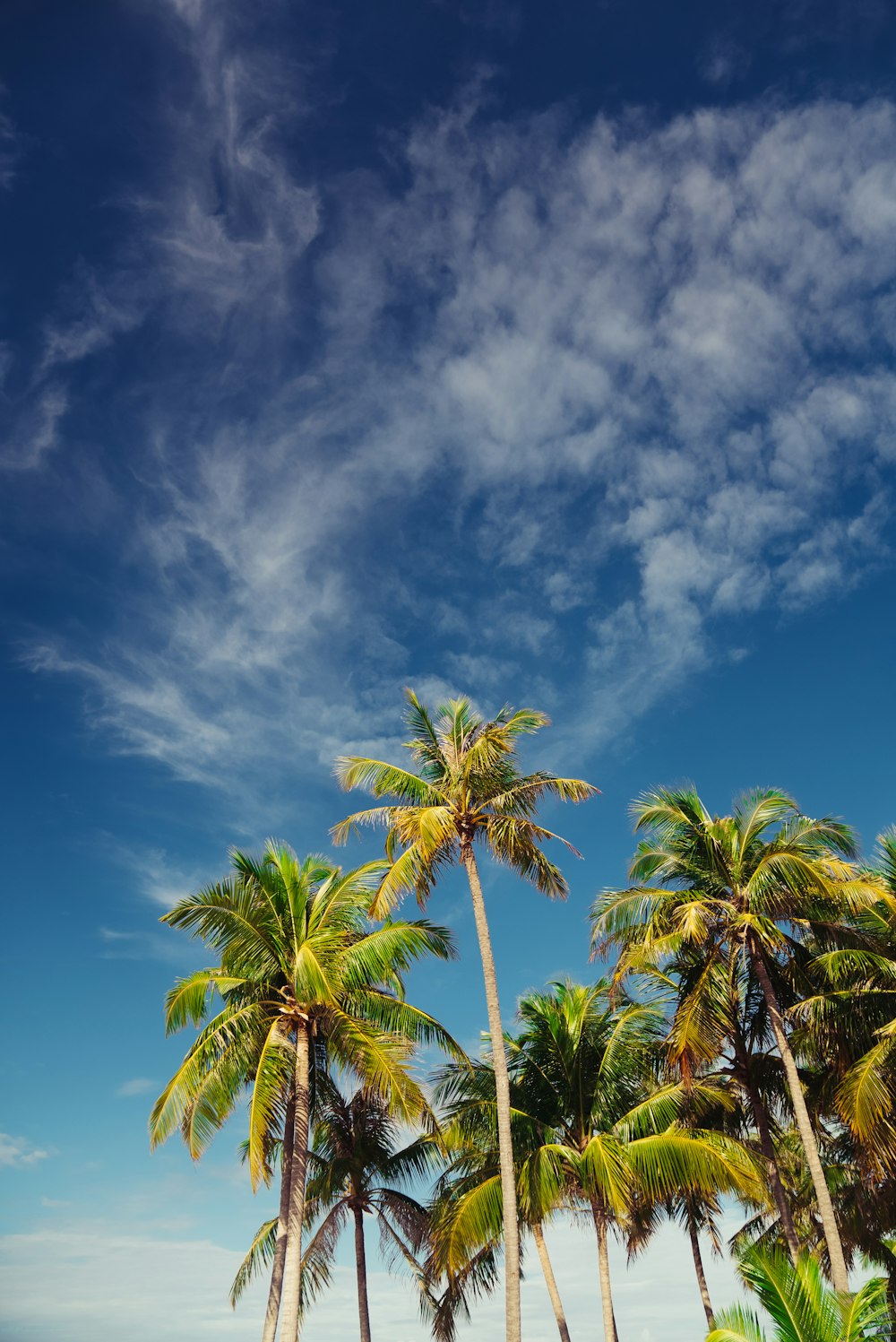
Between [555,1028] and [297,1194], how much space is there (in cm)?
902

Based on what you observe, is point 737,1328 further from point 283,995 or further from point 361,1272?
point 361,1272

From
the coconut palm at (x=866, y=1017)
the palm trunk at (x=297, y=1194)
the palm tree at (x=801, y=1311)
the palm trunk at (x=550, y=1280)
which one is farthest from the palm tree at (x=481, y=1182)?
the palm tree at (x=801, y=1311)

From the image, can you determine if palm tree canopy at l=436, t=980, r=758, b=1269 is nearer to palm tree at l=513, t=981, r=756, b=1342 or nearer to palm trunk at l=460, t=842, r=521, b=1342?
palm tree at l=513, t=981, r=756, b=1342

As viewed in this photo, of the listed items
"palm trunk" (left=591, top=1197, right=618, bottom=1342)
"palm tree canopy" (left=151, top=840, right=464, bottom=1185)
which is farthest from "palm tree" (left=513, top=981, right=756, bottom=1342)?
"palm tree canopy" (left=151, top=840, right=464, bottom=1185)

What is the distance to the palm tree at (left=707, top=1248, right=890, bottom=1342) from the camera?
1223cm

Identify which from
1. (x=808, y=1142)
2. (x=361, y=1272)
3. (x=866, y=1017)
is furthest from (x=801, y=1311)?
→ (x=361, y=1272)

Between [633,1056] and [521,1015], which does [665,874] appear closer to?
[633,1056]

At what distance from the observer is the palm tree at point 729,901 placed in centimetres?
1981

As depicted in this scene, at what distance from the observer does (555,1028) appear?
25.1m

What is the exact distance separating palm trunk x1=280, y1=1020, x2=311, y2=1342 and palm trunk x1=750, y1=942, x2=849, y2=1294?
952 centimetres

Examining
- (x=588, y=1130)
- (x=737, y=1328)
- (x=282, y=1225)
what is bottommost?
(x=737, y=1328)

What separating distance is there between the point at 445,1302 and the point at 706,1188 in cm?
924

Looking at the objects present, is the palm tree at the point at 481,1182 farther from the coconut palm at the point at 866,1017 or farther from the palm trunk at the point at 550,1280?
the coconut palm at the point at 866,1017

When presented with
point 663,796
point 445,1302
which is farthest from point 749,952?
point 445,1302
